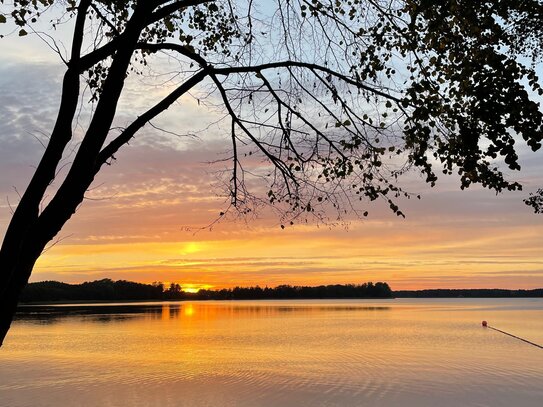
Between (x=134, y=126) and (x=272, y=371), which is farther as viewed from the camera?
(x=272, y=371)

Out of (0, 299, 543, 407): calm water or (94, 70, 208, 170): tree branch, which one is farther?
(0, 299, 543, 407): calm water

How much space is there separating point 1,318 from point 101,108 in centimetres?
193

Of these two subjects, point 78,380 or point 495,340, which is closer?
point 78,380

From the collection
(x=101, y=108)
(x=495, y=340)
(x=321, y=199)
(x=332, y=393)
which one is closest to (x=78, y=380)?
(x=332, y=393)

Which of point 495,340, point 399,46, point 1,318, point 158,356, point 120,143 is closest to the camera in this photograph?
point 1,318

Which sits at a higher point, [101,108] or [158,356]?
[101,108]

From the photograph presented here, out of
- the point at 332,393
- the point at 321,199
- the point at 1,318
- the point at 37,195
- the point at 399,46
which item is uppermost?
the point at 399,46

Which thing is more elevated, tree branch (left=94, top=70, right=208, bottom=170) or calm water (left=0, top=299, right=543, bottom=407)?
tree branch (left=94, top=70, right=208, bottom=170)

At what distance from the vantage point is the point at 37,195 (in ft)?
16.1

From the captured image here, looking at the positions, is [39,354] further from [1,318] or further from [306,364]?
[1,318]

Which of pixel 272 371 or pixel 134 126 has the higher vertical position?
pixel 134 126

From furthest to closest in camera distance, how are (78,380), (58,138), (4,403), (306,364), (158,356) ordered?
(158,356)
(306,364)
(78,380)
(4,403)
(58,138)

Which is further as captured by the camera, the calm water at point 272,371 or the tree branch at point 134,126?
the calm water at point 272,371

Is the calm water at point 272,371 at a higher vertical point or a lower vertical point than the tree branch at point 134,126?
lower
